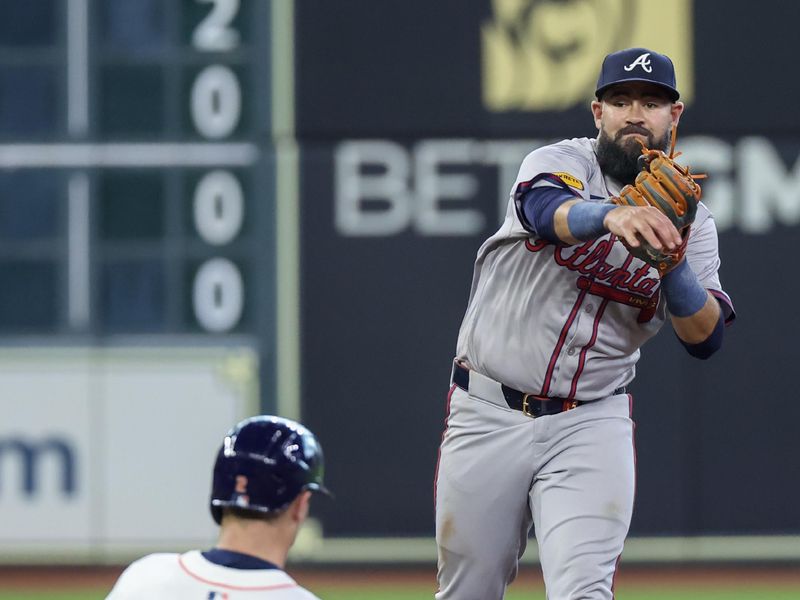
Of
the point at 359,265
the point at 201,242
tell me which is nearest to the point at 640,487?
the point at 359,265

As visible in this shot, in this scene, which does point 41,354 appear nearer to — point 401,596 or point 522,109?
point 401,596

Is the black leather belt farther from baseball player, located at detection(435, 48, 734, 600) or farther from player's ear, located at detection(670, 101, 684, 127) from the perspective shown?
player's ear, located at detection(670, 101, 684, 127)

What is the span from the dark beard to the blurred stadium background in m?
3.08

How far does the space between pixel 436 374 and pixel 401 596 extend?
3.32ft

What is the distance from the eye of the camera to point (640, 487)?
7.19m

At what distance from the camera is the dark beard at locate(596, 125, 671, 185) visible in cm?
400

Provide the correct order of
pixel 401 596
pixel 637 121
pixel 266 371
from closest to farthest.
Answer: pixel 637 121
pixel 401 596
pixel 266 371

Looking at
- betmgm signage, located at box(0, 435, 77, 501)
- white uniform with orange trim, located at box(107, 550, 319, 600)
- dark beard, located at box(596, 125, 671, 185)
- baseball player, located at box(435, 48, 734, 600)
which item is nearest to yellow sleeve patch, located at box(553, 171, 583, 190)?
A: baseball player, located at box(435, 48, 734, 600)

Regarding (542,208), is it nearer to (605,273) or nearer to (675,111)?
(605,273)

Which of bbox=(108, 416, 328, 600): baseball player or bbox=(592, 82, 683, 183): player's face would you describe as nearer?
bbox=(108, 416, 328, 600): baseball player

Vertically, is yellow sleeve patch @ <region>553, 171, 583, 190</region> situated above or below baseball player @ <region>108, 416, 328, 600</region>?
above

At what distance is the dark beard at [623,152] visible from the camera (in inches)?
157

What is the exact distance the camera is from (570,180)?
3.94 metres

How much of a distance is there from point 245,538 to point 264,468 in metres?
0.13
